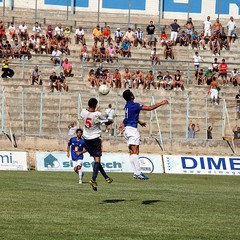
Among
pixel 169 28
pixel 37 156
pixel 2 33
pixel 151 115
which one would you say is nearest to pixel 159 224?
pixel 37 156

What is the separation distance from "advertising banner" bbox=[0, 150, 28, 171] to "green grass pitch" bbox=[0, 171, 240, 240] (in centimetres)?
1402

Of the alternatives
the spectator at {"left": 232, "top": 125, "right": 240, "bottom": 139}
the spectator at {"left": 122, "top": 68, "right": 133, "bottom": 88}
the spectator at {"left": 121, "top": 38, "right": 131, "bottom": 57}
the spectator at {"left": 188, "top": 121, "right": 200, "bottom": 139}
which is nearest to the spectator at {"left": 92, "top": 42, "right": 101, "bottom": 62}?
the spectator at {"left": 121, "top": 38, "right": 131, "bottom": 57}

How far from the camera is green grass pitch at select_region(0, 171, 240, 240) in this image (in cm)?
1481

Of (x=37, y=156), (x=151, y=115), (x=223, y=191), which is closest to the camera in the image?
(x=223, y=191)

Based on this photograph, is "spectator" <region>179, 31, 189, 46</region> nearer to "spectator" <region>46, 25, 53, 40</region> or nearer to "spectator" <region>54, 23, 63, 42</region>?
"spectator" <region>54, 23, 63, 42</region>

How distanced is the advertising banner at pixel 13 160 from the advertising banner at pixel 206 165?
628cm

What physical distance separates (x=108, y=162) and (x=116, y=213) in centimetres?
2366

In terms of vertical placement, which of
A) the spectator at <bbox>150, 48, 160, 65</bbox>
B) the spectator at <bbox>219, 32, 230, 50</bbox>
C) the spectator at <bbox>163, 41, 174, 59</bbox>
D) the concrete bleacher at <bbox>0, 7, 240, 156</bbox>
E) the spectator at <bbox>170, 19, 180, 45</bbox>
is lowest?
the concrete bleacher at <bbox>0, 7, 240, 156</bbox>

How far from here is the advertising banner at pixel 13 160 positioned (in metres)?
41.0

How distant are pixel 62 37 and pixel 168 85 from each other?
7781 mm

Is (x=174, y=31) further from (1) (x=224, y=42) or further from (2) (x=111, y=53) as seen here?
(2) (x=111, y=53)

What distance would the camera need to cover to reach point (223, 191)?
27109 millimetres

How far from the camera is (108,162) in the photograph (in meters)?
41.8

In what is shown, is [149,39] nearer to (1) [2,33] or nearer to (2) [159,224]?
(1) [2,33]
